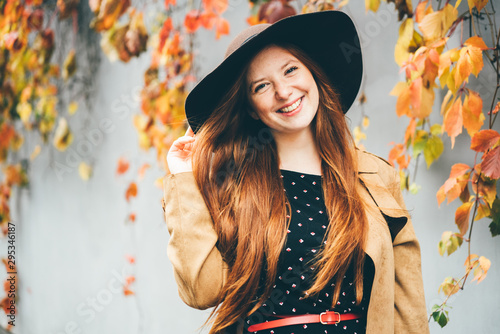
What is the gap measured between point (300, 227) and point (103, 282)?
2.31 meters

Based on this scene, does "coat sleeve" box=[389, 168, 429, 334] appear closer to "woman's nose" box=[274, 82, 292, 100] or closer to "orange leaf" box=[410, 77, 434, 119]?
"orange leaf" box=[410, 77, 434, 119]

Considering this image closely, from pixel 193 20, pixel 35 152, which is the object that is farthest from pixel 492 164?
pixel 35 152

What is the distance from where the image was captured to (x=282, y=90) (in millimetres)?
1456

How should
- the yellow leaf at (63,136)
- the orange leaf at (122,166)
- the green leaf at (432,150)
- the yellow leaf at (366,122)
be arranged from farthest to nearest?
the yellow leaf at (63,136) → the orange leaf at (122,166) → the yellow leaf at (366,122) → the green leaf at (432,150)

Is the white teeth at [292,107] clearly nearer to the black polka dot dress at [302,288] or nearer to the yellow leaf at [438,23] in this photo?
the black polka dot dress at [302,288]

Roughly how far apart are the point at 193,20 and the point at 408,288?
185 centimetres

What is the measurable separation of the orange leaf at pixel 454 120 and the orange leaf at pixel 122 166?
2159 mm

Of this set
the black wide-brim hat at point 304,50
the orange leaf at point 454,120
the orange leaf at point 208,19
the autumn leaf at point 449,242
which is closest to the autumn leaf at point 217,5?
the orange leaf at point 208,19

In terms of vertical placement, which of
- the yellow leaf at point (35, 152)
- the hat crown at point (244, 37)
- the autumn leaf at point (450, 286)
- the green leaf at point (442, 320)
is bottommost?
the green leaf at point (442, 320)

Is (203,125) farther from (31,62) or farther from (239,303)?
(31,62)

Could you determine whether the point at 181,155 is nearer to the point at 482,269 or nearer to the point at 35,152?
the point at 482,269

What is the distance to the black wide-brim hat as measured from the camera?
4.85 feet

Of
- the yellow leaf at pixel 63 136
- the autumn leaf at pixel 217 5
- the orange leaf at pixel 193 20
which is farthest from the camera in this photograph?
the yellow leaf at pixel 63 136

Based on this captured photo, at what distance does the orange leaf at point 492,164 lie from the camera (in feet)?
4.81
